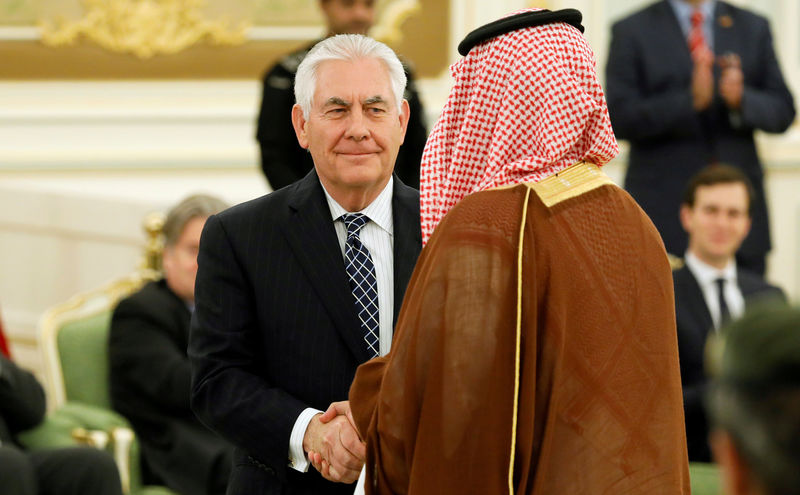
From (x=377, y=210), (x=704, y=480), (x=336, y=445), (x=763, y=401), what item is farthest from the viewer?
(x=704, y=480)

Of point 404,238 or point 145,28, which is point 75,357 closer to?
point 404,238

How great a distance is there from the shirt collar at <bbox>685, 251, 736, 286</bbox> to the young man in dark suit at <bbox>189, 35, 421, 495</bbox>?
230 cm

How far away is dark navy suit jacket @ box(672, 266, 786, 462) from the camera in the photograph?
4.07m

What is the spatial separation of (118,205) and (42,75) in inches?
32.6

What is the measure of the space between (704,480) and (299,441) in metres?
1.98

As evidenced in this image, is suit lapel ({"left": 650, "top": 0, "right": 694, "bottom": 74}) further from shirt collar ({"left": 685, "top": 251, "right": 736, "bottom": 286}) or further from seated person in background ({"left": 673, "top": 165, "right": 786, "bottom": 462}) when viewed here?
shirt collar ({"left": 685, "top": 251, "right": 736, "bottom": 286})

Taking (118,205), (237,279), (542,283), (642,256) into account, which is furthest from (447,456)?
(118,205)

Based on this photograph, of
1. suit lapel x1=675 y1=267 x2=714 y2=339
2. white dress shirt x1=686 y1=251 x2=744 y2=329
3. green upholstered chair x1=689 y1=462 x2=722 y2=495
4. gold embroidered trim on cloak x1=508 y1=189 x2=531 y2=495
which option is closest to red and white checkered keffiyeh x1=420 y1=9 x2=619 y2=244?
gold embroidered trim on cloak x1=508 y1=189 x2=531 y2=495

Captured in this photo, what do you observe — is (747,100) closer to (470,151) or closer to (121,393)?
(121,393)

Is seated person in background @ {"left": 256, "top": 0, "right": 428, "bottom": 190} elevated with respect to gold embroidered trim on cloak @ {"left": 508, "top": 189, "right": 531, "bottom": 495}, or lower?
elevated

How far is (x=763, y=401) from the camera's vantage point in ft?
3.43

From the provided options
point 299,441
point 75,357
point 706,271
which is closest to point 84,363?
point 75,357

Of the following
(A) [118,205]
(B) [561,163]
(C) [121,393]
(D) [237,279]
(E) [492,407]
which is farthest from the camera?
(A) [118,205]

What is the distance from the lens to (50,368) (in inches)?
166
